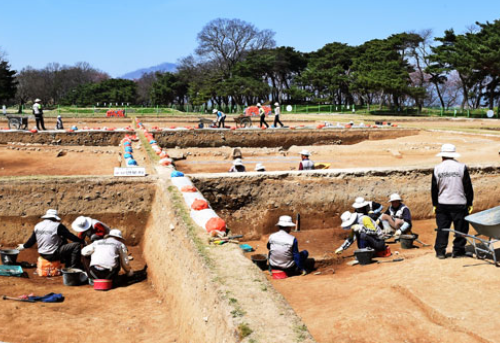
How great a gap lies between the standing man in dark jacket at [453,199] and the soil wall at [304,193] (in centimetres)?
394

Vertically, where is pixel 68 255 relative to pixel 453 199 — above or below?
below

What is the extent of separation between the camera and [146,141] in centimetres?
1753

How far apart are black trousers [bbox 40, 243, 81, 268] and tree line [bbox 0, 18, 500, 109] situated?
36464 mm

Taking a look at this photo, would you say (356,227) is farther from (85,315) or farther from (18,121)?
(18,121)

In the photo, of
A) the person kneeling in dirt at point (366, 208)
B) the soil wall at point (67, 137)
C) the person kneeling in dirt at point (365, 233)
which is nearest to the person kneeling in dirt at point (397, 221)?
the person kneeling in dirt at point (366, 208)

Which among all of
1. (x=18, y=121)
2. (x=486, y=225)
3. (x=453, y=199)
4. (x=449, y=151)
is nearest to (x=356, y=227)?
(x=453, y=199)

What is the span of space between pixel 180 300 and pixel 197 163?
1045 cm

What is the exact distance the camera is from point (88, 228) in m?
7.18

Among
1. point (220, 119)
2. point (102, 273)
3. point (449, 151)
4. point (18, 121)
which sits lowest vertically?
point (102, 273)

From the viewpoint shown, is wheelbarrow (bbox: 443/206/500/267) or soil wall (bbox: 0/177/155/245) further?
soil wall (bbox: 0/177/155/245)

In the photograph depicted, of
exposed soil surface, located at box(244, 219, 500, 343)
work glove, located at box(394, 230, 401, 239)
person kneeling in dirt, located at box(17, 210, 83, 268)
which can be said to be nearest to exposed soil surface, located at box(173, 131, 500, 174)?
work glove, located at box(394, 230, 401, 239)

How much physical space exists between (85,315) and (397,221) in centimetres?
552

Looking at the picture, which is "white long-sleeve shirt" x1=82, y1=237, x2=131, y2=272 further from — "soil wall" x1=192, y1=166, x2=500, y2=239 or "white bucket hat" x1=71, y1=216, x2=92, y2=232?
"soil wall" x1=192, y1=166, x2=500, y2=239

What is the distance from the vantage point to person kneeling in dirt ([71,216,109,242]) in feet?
23.2
